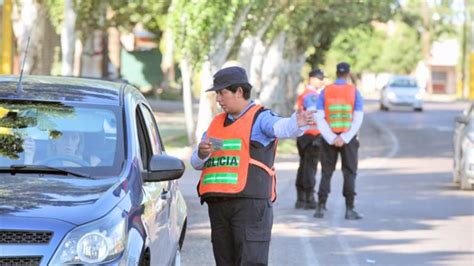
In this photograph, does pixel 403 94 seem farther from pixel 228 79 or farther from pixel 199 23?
pixel 228 79

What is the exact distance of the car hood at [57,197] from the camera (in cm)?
595

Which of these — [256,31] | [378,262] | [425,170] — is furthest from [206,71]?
[378,262]

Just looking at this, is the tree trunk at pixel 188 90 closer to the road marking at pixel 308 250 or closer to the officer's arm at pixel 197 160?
the road marking at pixel 308 250

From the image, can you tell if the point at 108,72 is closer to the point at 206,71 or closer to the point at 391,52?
the point at 206,71

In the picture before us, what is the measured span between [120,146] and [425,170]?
16.2m

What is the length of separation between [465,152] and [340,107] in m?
4.39

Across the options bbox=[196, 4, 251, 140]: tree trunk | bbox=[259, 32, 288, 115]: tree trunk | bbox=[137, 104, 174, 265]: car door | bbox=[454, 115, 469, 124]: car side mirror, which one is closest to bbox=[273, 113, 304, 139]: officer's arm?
bbox=[137, 104, 174, 265]: car door

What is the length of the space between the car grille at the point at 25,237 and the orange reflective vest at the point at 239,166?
1.62 m

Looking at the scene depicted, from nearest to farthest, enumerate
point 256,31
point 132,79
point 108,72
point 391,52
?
point 256,31
point 108,72
point 132,79
point 391,52

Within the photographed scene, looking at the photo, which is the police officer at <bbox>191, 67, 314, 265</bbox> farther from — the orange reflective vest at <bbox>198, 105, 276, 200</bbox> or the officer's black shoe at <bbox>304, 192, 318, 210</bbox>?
the officer's black shoe at <bbox>304, 192, 318, 210</bbox>

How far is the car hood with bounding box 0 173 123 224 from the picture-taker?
595 centimetres

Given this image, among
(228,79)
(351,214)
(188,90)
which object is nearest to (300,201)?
(351,214)

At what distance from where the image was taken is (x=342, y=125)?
13812 millimetres

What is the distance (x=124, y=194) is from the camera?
639 cm
